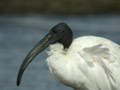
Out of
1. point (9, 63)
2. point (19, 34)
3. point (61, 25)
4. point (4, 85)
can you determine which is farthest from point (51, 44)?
point (19, 34)

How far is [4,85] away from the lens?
9594mm

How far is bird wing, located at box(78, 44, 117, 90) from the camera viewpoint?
6.58 metres

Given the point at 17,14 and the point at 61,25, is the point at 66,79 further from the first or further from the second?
the point at 17,14

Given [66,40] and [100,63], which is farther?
[66,40]

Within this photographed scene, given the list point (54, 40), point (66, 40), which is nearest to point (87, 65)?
point (66, 40)

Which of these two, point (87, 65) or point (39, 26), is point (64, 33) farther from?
point (39, 26)

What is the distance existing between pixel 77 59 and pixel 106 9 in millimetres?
11647

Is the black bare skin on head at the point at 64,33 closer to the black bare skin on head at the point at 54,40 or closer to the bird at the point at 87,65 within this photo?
the black bare skin on head at the point at 54,40

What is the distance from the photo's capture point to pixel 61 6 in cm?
1817

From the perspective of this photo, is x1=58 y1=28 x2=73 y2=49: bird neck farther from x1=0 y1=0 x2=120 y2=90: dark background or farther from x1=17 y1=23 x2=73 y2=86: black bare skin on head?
x1=0 y1=0 x2=120 y2=90: dark background

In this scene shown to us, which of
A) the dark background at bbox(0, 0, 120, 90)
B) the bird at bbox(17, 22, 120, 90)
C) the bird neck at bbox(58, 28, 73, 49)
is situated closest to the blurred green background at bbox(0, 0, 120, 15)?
the dark background at bbox(0, 0, 120, 90)

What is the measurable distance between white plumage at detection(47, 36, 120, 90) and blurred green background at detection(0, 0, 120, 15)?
11199mm

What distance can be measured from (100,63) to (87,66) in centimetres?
21

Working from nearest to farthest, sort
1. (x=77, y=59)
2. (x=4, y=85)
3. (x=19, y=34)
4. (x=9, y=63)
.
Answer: (x=77, y=59) < (x=4, y=85) < (x=9, y=63) < (x=19, y=34)
